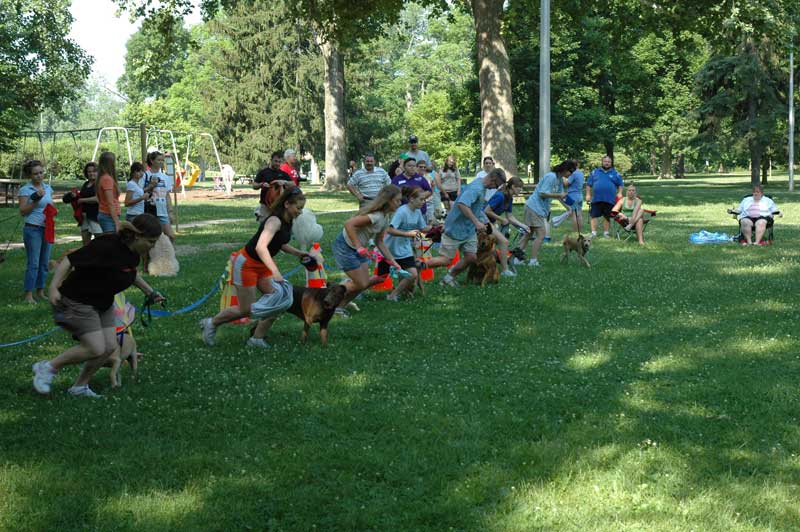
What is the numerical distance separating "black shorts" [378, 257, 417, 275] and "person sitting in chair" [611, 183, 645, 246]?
8.15m

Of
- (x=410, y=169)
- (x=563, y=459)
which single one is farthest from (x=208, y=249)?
(x=563, y=459)

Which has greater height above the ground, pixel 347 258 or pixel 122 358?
pixel 347 258

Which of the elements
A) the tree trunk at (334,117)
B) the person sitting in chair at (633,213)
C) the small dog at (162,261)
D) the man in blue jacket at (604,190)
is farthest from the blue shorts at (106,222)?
the tree trunk at (334,117)

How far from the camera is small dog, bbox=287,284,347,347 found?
8562mm

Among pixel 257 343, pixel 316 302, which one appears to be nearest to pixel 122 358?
pixel 257 343

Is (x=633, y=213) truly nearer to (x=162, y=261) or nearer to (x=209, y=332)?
(x=162, y=261)

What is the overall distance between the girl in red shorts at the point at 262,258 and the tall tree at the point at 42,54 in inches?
1401

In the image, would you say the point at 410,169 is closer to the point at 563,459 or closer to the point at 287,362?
the point at 287,362

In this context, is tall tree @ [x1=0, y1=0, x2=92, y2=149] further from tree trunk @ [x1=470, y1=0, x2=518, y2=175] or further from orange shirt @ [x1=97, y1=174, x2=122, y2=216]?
orange shirt @ [x1=97, y1=174, x2=122, y2=216]

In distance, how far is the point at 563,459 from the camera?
17.9 feet

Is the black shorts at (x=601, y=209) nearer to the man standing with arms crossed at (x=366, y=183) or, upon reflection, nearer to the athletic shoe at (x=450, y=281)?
the man standing with arms crossed at (x=366, y=183)

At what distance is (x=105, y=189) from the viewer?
37.0 ft

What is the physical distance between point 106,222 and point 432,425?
7292 millimetres

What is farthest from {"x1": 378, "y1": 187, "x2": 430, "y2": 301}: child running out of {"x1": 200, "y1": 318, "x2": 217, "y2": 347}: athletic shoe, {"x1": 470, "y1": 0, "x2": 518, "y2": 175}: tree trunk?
{"x1": 470, "y1": 0, "x2": 518, "y2": 175}: tree trunk
